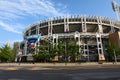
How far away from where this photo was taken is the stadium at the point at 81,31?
91.6m

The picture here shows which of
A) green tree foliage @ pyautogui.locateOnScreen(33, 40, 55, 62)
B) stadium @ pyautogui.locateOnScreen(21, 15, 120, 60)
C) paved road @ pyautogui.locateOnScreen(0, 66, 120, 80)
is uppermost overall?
stadium @ pyautogui.locateOnScreen(21, 15, 120, 60)

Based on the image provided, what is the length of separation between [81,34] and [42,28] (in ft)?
85.7

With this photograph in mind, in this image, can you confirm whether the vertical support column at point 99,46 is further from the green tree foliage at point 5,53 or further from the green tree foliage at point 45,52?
the green tree foliage at point 5,53

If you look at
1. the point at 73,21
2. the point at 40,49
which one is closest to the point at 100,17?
the point at 73,21

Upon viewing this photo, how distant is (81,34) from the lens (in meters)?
92.2

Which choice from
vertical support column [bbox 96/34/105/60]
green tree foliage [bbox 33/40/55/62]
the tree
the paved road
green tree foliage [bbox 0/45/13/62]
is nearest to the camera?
the paved road

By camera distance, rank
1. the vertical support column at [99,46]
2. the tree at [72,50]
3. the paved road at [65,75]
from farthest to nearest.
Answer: the vertical support column at [99,46] → the tree at [72,50] → the paved road at [65,75]

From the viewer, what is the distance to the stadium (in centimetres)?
9156

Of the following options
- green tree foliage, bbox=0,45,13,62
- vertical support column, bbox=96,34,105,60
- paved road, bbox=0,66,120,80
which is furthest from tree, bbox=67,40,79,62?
paved road, bbox=0,66,120,80

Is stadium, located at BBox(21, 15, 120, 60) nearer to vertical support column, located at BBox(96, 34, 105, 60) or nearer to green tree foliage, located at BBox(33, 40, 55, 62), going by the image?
vertical support column, located at BBox(96, 34, 105, 60)

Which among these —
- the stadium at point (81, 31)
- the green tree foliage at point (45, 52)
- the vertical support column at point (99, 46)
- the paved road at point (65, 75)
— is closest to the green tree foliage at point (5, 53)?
the stadium at point (81, 31)

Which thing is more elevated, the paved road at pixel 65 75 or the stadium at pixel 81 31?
the stadium at pixel 81 31

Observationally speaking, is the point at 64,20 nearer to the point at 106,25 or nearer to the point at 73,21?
the point at 73,21

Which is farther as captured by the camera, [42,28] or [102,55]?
[42,28]
